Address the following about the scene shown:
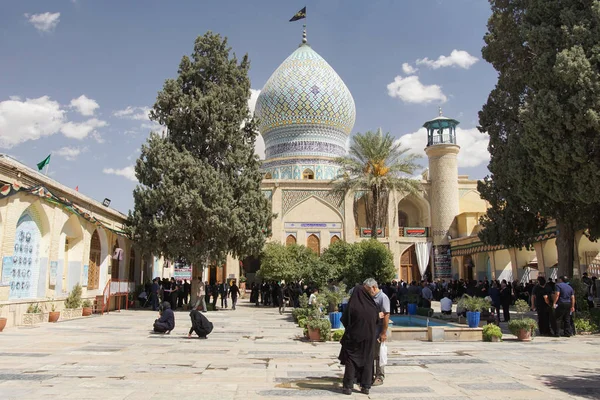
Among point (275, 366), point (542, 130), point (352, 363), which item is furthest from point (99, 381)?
point (542, 130)

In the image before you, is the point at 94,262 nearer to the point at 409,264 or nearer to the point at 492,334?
the point at 492,334

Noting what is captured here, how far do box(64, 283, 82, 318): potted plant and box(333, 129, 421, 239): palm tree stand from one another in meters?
15.4

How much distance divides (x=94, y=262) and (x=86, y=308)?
2.75 m

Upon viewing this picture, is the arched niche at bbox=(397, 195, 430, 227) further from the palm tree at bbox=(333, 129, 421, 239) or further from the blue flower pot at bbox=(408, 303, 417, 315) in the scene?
the blue flower pot at bbox=(408, 303, 417, 315)

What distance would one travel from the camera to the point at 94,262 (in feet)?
57.7

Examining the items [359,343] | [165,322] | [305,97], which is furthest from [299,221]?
[359,343]

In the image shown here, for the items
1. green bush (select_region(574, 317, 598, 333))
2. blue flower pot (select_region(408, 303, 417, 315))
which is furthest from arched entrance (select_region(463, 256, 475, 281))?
green bush (select_region(574, 317, 598, 333))

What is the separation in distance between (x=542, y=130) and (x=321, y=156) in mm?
24001

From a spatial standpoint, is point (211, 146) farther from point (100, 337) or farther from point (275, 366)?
point (275, 366)

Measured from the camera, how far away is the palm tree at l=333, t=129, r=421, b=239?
1046 inches

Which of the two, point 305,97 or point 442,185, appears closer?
point 442,185

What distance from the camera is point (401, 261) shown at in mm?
30984

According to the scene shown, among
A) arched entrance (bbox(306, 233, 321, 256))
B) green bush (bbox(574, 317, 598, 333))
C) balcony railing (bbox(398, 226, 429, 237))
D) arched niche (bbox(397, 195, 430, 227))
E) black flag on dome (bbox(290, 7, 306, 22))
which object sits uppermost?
black flag on dome (bbox(290, 7, 306, 22))

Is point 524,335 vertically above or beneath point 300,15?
beneath
